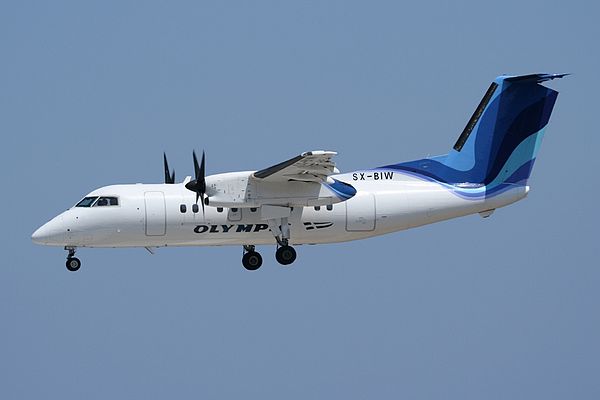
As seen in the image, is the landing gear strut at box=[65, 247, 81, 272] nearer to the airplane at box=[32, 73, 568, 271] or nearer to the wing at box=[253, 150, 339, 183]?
the airplane at box=[32, 73, 568, 271]

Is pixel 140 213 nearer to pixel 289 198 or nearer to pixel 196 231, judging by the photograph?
pixel 196 231

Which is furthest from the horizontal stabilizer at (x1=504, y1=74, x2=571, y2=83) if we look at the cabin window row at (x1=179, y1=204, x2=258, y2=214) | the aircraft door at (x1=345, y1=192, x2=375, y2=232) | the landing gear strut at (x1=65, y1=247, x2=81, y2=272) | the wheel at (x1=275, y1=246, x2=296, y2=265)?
the landing gear strut at (x1=65, y1=247, x2=81, y2=272)

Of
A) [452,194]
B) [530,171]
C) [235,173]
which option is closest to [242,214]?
[235,173]

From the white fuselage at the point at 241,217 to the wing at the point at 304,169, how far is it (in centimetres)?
120

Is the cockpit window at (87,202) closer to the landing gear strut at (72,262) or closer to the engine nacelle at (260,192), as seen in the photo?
the landing gear strut at (72,262)

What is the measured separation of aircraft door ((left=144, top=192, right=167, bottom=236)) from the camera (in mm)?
30203

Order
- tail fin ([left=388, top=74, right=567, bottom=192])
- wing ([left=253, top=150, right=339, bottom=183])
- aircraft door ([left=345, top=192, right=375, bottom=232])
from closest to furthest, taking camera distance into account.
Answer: wing ([left=253, top=150, right=339, bottom=183]) < aircraft door ([left=345, top=192, right=375, bottom=232]) < tail fin ([left=388, top=74, right=567, bottom=192])

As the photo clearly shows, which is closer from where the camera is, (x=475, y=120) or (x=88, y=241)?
(x=88, y=241)

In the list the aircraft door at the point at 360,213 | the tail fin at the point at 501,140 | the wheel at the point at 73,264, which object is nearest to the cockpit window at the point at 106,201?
the wheel at the point at 73,264

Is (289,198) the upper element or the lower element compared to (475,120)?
lower

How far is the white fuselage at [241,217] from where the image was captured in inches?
1192

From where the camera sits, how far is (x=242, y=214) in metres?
30.5

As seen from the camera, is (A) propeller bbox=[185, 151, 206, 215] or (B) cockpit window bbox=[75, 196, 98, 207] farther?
(B) cockpit window bbox=[75, 196, 98, 207]

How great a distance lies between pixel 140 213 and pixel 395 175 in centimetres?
685
